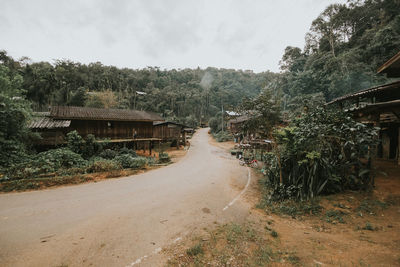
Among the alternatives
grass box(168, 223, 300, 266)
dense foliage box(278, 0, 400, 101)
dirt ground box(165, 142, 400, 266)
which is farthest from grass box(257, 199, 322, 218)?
dense foliage box(278, 0, 400, 101)

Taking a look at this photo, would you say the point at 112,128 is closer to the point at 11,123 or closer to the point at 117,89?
the point at 11,123

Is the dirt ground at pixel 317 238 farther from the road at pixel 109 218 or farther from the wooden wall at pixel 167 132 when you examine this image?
the wooden wall at pixel 167 132

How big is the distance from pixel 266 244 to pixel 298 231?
1.29m

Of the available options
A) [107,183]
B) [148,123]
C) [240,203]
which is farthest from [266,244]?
[148,123]

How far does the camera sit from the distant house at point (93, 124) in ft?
43.8

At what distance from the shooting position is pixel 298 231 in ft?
14.1

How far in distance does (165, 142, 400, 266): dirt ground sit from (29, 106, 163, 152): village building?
51.1 ft

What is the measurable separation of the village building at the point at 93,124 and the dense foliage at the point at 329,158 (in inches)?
641

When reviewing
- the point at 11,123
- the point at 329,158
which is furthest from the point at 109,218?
the point at 11,123

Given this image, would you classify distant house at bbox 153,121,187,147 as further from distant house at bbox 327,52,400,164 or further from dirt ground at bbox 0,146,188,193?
distant house at bbox 327,52,400,164

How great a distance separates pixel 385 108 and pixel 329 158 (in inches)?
129

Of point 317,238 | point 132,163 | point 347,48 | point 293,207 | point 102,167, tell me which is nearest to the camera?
point 317,238

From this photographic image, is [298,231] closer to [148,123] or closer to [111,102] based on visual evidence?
[148,123]

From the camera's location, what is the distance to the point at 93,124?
15.9m
